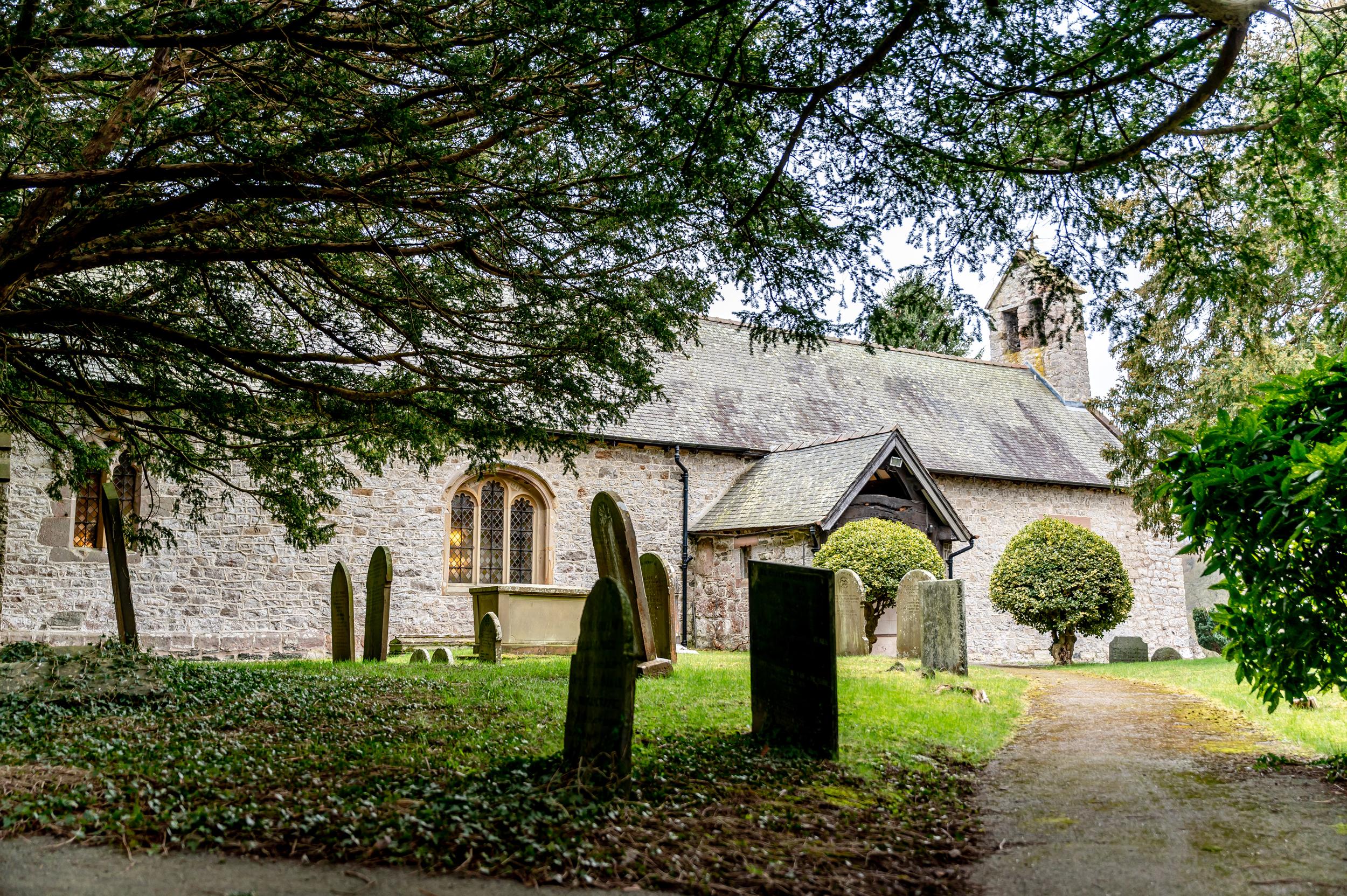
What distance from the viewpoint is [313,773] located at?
5.05 m

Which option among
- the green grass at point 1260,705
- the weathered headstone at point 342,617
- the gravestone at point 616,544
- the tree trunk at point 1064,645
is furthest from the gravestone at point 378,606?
the tree trunk at point 1064,645

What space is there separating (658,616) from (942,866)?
723 centimetres

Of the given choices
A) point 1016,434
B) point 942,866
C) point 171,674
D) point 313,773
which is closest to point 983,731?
point 942,866

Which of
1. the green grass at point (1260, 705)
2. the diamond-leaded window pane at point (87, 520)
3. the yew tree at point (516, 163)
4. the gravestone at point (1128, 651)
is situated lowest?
the gravestone at point (1128, 651)

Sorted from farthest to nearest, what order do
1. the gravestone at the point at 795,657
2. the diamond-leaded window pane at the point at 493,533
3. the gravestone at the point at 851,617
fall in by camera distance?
the diamond-leaded window pane at the point at 493,533 < the gravestone at the point at 851,617 < the gravestone at the point at 795,657

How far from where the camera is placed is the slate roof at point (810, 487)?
1691cm

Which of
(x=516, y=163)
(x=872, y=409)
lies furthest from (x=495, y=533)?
(x=516, y=163)

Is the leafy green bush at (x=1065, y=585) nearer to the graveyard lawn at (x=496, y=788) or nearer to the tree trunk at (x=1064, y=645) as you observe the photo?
the tree trunk at (x=1064, y=645)

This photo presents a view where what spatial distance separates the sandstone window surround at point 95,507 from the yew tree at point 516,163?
6936mm

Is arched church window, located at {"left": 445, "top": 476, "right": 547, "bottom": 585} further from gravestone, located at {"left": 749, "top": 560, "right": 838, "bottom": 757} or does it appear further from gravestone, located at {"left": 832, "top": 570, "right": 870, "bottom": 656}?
gravestone, located at {"left": 749, "top": 560, "right": 838, "bottom": 757}

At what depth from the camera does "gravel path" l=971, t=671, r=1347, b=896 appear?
144 inches

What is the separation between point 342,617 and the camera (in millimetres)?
12398

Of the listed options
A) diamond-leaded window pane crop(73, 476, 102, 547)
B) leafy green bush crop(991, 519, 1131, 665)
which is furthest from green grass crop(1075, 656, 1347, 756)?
diamond-leaded window pane crop(73, 476, 102, 547)

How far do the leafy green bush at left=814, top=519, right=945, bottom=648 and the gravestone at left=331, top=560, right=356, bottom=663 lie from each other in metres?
7.41
